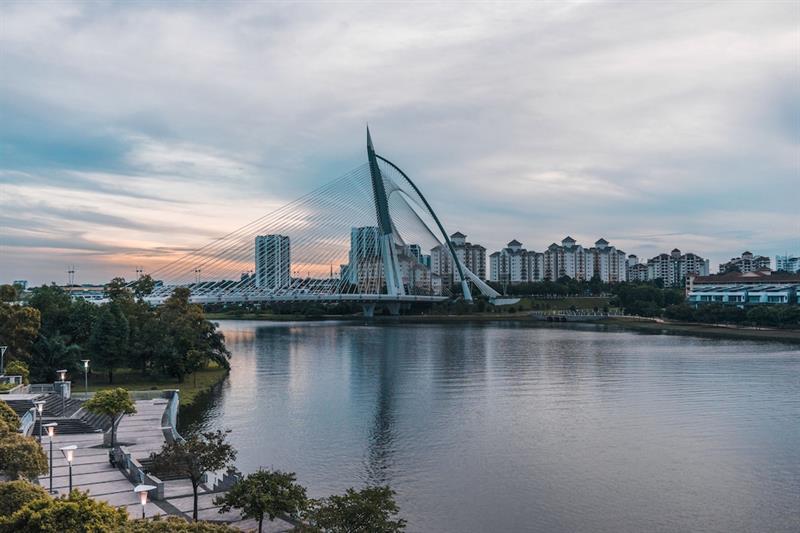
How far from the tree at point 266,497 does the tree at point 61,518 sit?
261 cm

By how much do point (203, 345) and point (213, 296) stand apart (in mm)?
17893

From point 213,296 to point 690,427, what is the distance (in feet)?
114

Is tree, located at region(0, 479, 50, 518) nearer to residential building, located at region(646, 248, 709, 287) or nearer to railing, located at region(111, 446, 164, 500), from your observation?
railing, located at region(111, 446, 164, 500)

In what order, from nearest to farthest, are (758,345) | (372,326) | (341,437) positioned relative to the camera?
(341,437) → (758,345) → (372,326)

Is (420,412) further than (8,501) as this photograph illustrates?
Yes

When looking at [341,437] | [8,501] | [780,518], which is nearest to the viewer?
[8,501]

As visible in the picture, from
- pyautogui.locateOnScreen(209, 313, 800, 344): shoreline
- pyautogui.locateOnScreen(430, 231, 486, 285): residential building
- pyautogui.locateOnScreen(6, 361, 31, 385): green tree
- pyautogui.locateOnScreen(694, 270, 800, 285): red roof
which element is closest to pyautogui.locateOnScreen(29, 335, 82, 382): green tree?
pyautogui.locateOnScreen(6, 361, 31, 385): green tree

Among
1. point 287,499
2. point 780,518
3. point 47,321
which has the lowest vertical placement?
point 780,518

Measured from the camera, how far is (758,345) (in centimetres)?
4409

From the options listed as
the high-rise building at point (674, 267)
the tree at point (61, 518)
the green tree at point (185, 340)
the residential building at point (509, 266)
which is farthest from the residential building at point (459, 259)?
the tree at point (61, 518)

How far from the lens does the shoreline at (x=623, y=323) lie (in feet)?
168

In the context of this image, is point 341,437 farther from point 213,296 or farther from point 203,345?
point 213,296

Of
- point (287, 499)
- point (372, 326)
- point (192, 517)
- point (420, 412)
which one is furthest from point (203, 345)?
point (372, 326)

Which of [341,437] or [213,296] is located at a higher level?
[213,296]
